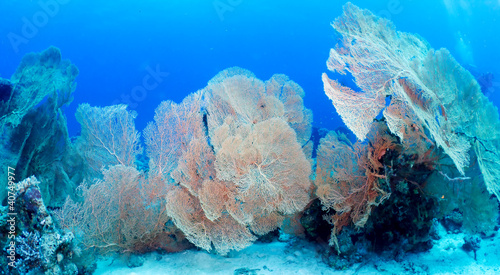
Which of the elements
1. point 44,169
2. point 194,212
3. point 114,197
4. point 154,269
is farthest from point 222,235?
point 44,169

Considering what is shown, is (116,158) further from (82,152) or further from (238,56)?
(238,56)

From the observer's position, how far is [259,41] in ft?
174

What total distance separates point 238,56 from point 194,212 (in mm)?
56449

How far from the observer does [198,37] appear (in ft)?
180

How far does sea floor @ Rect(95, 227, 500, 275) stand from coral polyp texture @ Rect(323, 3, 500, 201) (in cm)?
166

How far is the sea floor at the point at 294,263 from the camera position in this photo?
151 inches

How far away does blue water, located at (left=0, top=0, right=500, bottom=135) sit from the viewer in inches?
1620

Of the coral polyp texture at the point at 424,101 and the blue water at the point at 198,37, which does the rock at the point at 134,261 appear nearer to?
the coral polyp texture at the point at 424,101

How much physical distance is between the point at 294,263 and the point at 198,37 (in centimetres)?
5737

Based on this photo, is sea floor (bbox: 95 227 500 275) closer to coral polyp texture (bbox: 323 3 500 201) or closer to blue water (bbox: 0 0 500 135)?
coral polyp texture (bbox: 323 3 500 201)

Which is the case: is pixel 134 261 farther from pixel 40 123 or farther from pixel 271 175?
pixel 40 123

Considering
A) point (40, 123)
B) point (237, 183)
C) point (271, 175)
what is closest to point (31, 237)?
point (237, 183)

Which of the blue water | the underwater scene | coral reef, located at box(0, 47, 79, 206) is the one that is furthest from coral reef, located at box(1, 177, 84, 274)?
the blue water

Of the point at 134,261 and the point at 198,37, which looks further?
the point at 198,37
